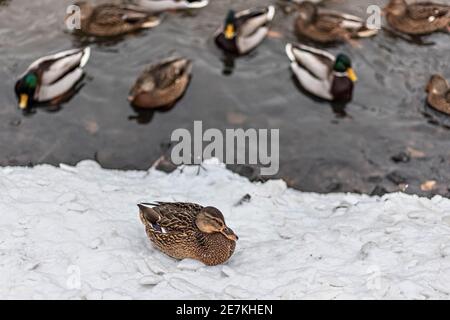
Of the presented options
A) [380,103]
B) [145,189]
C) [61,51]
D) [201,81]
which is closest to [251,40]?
[201,81]

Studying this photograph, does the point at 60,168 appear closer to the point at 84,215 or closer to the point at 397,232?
the point at 84,215

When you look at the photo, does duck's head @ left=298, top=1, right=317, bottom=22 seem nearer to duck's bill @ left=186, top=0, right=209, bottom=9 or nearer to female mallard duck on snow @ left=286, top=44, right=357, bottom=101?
female mallard duck on snow @ left=286, top=44, right=357, bottom=101

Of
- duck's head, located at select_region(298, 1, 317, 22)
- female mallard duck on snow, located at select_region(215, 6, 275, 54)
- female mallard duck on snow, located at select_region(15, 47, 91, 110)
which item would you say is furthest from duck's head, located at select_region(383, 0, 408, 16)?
female mallard duck on snow, located at select_region(15, 47, 91, 110)

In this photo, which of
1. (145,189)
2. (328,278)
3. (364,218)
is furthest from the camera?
(145,189)

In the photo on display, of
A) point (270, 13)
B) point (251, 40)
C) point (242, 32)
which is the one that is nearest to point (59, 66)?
point (242, 32)

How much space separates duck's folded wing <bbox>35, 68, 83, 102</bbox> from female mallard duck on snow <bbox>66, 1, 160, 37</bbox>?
131 centimetres

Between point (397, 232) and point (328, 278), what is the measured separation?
1478 mm

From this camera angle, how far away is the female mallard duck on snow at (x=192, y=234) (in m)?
7.08

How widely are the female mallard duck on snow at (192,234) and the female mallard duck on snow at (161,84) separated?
3.80 m

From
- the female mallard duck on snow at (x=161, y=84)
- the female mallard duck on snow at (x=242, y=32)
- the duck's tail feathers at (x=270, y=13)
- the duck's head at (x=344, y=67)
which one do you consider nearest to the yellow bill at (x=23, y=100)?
the female mallard duck on snow at (x=161, y=84)

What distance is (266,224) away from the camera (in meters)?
8.12

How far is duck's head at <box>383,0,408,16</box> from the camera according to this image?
41.2 feet

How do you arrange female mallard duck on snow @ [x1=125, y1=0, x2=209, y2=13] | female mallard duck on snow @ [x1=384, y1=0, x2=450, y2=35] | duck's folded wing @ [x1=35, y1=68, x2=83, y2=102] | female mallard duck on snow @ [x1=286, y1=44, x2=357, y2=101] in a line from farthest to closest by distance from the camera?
1. female mallard duck on snow @ [x1=125, y1=0, x2=209, y2=13]
2. female mallard duck on snow @ [x1=384, y1=0, x2=450, y2=35]
3. female mallard duck on snow @ [x1=286, y1=44, x2=357, y2=101]
4. duck's folded wing @ [x1=35, y1=68, x2=83, y2=102]

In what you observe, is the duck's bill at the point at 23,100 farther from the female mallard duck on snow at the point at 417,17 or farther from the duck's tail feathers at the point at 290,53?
the female mallard duck on snow at the point at 417,17
